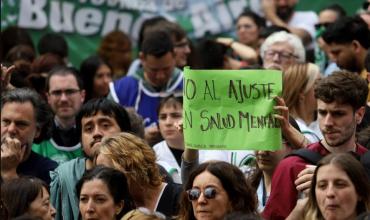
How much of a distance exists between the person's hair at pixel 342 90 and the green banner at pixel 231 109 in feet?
0.90

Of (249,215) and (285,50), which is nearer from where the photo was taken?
(249,215)

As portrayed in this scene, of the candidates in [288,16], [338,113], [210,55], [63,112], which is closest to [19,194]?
[338,113]

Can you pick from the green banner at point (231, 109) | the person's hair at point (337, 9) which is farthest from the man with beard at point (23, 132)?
the person's hair at point (337, 9)

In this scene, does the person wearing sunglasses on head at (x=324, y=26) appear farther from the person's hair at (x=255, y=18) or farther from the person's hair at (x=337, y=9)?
the person's hair at (x=255, y=18)

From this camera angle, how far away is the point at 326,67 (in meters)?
15.6

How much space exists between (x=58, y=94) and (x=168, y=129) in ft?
4.41

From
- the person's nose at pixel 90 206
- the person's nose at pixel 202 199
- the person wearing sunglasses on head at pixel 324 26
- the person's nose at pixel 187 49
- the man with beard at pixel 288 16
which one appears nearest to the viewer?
the person's nose at pixel 202 199

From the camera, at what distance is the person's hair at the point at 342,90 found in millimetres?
10375

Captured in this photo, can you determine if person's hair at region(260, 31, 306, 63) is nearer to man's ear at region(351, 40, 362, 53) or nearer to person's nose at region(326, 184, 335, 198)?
Result: man's ear at region(351, 40, 362, 53)

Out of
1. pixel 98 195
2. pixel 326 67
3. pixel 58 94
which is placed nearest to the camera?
pixel 98 195

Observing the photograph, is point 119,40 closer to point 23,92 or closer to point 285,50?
point 285,50

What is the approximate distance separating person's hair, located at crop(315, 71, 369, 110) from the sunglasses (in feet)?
3.36

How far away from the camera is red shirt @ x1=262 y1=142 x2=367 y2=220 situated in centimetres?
1009

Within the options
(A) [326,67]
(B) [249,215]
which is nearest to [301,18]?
(A) [326,67]
